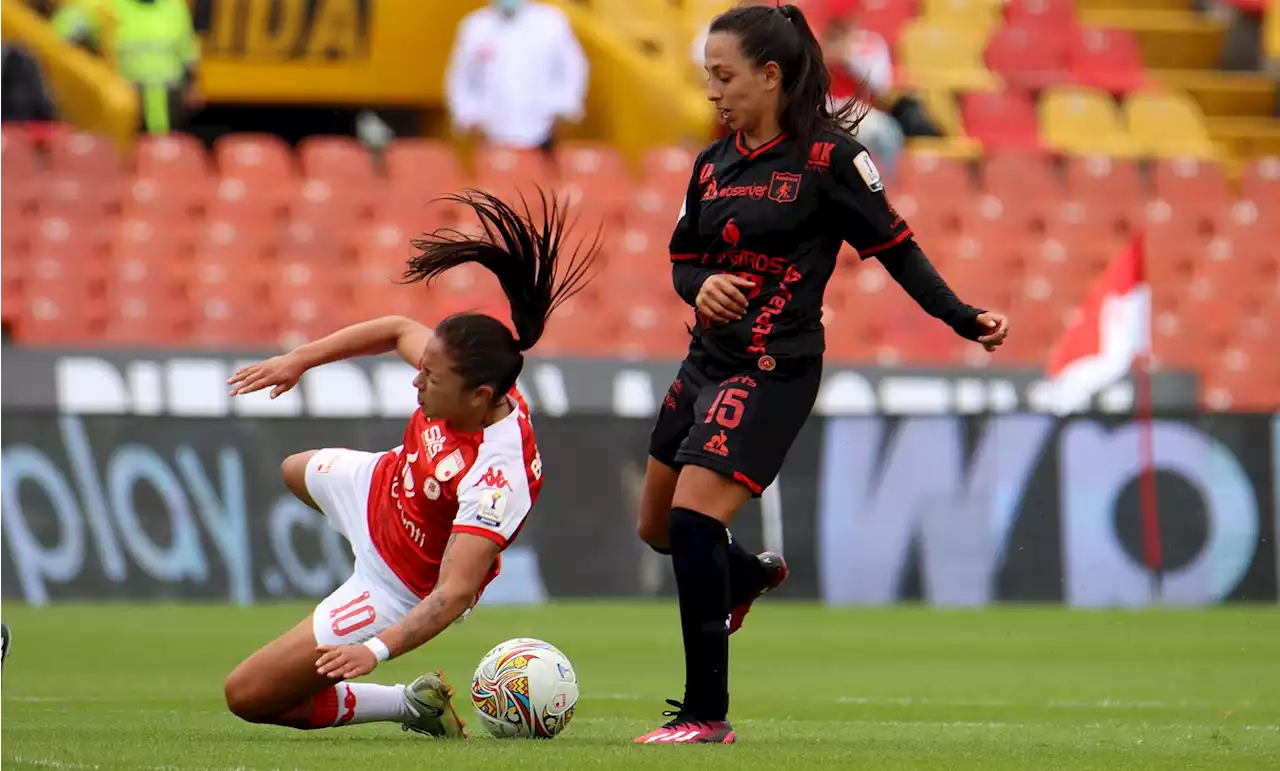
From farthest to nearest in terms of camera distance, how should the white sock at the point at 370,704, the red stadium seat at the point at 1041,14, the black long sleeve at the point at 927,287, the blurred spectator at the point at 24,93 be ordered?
the red stadium seat at the point at 1041,14 < the blurred spectator at the point at 24,93 < the white sock at the point at 370,704 < the black long sleeve at the point at 927,287

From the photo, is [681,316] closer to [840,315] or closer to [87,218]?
[840,315]

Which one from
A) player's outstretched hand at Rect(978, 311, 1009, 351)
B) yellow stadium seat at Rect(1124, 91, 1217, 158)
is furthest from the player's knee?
yellow stadium seat at Rect(1124, 91, 1217, 158)

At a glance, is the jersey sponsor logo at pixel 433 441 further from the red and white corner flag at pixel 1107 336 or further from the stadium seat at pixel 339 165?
the stadium seat at pixel 339 165

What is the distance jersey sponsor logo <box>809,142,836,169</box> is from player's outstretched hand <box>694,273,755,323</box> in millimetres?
430

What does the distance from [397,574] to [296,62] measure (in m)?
13.7

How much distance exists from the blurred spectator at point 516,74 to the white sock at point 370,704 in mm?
11826

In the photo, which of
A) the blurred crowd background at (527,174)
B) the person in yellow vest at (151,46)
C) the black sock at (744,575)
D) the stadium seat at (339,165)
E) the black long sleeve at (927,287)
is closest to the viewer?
the black long sleeve at (927,287)

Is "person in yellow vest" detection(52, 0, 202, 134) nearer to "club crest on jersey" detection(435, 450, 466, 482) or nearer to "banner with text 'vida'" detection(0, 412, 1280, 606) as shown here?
"banner with text 'vida'" detection(0, 412, 1280, 606)

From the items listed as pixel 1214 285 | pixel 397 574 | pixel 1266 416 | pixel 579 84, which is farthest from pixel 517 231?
pixel 1214 285

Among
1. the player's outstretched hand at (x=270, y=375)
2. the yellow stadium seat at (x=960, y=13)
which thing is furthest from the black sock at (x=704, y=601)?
the yellow stadium seat at (x=960, y=13)

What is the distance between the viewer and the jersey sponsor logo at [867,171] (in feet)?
Result: 22.6

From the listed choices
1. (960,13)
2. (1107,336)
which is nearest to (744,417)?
(1107,336)

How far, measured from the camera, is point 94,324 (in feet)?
55.5

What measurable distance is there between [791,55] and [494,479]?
1641mm
